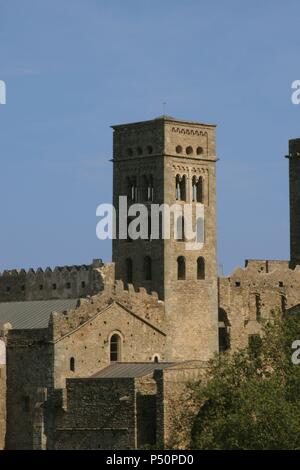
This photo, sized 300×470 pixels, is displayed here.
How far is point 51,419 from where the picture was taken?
89.9 meters

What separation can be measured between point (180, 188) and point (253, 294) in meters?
10.5

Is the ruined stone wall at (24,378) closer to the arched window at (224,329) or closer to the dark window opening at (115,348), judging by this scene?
the dark window opening at (115,348)

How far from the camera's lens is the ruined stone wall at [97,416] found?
8700 centimetres

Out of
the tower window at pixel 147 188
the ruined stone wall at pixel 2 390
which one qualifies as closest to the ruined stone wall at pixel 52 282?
the tower window at pixel 147 188

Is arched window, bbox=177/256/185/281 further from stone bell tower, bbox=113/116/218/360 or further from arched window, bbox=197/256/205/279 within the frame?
arched window, bbox=197/256/205/279

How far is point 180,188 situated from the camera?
332 ft

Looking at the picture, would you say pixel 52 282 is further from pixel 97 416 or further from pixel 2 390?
pixel 97 416

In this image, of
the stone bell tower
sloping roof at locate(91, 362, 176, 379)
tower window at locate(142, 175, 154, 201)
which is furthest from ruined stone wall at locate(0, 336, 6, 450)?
tower window at locate(142, 175, 154, 201)

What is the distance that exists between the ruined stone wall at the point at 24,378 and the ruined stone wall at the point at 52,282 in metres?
7.44

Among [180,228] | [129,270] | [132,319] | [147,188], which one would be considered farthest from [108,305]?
[147,188]

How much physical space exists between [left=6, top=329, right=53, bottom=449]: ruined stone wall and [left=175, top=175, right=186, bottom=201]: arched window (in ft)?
40.6

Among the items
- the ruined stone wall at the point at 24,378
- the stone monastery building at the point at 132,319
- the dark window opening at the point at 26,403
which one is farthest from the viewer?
the dark window opening at the point at 26,403
